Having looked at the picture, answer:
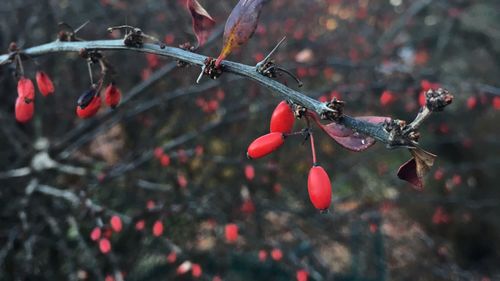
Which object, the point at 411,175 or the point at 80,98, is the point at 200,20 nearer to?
the point at 80,98

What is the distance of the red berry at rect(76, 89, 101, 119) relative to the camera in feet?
5.08

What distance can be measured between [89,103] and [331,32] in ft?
22.7

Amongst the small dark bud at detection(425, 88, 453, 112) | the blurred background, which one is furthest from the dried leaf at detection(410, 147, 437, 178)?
the blurred background

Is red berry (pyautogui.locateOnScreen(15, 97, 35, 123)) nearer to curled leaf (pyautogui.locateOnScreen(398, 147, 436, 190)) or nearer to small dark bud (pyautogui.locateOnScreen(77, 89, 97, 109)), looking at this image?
small dark bud (pyautogui.locateOnScreen(77, 89, 97, 109))

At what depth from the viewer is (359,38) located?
7.44 meters

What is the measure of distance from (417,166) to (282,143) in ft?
1.25

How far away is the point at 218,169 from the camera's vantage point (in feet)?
17.3

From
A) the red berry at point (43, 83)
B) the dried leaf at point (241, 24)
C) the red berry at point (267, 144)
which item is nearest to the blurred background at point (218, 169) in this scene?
the red berry at point (43, 83)

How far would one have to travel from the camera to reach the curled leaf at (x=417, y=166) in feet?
3.60

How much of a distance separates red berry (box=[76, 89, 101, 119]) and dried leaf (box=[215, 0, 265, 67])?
54cm

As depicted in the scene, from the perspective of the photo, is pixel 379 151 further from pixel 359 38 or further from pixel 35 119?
pixel 35 119

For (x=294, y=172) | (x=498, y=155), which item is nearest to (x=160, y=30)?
(x=294, y=172)

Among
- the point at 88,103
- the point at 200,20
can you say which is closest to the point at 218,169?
the point at 88,103

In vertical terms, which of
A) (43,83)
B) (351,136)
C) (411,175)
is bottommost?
(411,175)
